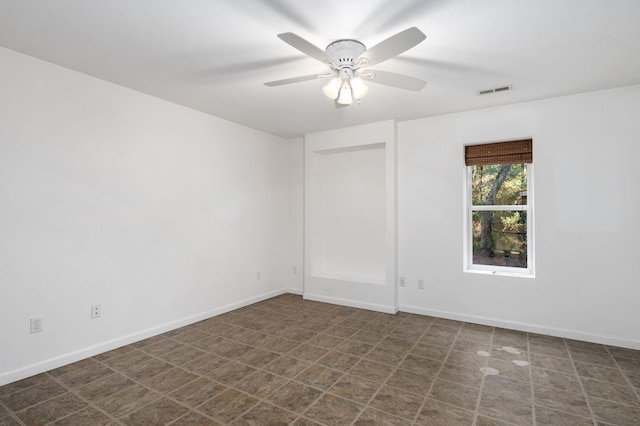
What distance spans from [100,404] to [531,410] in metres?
2.90

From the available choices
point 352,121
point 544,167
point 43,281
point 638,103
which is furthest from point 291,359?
point 638,103

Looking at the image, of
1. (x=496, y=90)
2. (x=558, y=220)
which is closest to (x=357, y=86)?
(x=496, y=90)

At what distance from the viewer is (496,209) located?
Answer: 4.02 metres

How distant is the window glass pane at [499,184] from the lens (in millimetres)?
3893

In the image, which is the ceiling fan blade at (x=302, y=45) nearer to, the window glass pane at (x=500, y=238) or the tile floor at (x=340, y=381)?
the tile floor at (x=340, y=381)

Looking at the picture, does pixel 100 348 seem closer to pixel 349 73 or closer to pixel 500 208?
pixel 349 73

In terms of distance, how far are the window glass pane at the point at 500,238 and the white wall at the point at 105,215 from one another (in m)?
3.11

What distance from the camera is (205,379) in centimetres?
261

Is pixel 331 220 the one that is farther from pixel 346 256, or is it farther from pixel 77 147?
pixel 77 147

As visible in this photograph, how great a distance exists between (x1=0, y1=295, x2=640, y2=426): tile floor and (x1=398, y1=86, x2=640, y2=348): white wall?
275mm

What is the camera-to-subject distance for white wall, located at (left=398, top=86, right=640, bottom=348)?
3213mm

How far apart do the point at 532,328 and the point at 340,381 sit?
2349mm

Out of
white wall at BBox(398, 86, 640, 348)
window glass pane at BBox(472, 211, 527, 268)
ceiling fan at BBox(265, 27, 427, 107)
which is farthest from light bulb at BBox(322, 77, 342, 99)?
window glass pane at BBox(472, 211, 527, 268)

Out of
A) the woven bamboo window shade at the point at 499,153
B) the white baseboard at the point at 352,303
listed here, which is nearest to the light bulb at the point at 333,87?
the woven bamboo window shade at the point at 499,153
